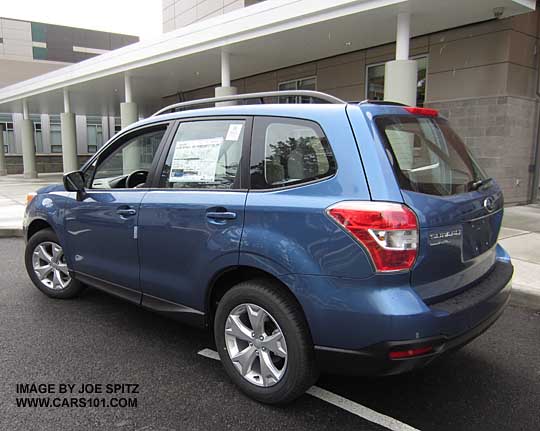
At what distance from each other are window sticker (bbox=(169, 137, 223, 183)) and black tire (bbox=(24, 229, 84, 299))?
72.0 inches

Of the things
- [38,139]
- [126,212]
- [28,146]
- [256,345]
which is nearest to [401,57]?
[126,212]

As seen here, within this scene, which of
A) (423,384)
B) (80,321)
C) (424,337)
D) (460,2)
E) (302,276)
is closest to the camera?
(424,337)

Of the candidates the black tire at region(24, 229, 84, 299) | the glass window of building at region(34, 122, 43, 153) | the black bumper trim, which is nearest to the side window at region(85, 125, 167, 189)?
the black tire at region(24, 229, 84, 299)

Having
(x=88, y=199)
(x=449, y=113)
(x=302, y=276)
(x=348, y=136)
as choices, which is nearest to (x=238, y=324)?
(x=302, y=276)

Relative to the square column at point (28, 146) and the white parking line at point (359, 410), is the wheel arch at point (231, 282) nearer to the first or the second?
the white parking line at point (359, 410)

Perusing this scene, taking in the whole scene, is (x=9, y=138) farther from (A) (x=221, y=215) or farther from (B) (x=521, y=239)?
(A) (x=221, y=215)

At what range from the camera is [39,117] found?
35.2 m

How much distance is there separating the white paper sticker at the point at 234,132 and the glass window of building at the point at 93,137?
37.4 metres

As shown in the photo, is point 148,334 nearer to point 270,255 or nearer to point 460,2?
point 270,255

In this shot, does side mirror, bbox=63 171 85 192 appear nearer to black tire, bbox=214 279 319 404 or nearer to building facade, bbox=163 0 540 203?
black tire, bbox=214 279 319 404

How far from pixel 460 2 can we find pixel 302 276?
25.5 ft

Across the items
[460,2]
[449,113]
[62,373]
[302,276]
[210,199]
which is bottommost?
[62,373]

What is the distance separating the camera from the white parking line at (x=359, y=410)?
2.64 m

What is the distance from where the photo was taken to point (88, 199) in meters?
Answer: 3.98
